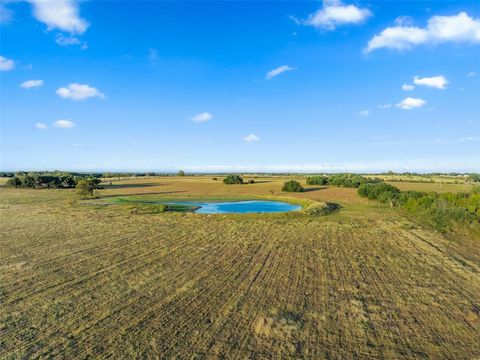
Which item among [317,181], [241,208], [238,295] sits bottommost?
[241,208]

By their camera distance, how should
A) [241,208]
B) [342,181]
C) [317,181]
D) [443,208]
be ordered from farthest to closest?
[317,181]
[342,181]
[241,208]
[443,208]

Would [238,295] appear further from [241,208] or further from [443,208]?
[241,208]

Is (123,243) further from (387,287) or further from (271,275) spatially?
(387,287)

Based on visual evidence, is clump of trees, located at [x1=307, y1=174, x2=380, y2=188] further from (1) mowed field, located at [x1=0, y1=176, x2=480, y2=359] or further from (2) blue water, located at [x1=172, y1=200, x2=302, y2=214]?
(1) mowed field, located at [x1=0, y1=176, x2=480, y2=359]

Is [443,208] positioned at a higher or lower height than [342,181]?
lower

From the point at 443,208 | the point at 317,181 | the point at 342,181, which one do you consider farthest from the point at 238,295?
the point at 317,181

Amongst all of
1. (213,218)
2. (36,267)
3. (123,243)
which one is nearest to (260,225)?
(213,218)

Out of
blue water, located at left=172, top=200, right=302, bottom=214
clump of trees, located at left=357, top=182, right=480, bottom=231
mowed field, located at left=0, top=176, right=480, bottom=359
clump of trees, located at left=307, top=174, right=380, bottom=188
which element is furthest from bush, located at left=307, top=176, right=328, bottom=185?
mowed field, located at left=0, top=176, right=480, bottom=359

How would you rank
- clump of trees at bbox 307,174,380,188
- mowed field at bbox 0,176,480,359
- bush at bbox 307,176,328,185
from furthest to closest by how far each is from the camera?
bush at bbox 307,176,328,185 → clump of trees at bbox 307,174,380,188 → mowed field at bbox 0,176,480,359
